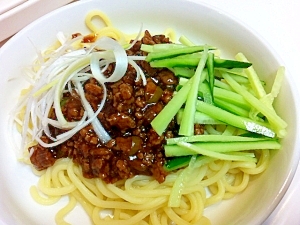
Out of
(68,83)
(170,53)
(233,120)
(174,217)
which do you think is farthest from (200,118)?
(68,83)

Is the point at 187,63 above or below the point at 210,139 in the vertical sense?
above

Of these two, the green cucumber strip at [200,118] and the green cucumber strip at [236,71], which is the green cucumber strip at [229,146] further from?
the green cucumber strip at [236,71]

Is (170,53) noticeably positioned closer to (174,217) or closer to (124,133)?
(124,133)

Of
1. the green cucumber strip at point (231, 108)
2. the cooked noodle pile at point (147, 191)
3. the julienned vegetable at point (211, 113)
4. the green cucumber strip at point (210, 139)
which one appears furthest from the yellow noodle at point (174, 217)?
the green cucumber strip at point (231, 108)

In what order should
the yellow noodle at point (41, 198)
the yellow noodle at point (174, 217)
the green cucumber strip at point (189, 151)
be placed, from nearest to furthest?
the green cucumber strip at point (189, 151)
the yellow noodle at point (174, 217)
the yellow noodle at point (41, 198)

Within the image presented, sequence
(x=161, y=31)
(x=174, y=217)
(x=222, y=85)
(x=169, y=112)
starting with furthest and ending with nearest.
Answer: (x=161, y=31) < (x=222, y=85) < (x=174, y=217) < (x=169, y=112)

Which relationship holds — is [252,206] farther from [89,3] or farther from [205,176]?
[89,3]
